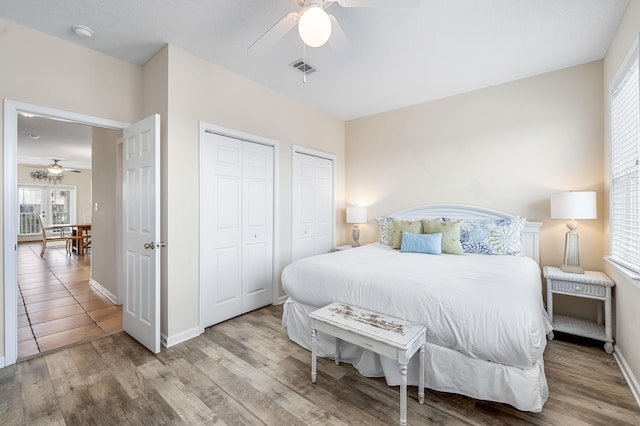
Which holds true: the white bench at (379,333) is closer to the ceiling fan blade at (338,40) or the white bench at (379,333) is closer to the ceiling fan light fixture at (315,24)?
the ceiling fan light fixture at (315,24)

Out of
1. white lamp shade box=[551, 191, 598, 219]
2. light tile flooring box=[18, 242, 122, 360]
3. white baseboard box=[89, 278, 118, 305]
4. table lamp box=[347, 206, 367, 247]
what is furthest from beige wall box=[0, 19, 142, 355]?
white lamp shade box=[551, 191, 598, 219]

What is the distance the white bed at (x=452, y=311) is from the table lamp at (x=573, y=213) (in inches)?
16.7

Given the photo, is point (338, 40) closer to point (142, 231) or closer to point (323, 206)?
point (142, 231)

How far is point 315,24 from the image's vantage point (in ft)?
5.40

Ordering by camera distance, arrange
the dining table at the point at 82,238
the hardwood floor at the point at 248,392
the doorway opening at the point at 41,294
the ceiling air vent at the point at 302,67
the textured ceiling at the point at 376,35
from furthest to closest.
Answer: the dining table at the point at 82,238
the ceiling air vent at the point at 302,67
the doorway opening at the point at 41,294
the textured ceiling at the point at 376,35
the hardwood floor at the point at 248,392

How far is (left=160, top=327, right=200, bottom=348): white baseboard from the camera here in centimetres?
267

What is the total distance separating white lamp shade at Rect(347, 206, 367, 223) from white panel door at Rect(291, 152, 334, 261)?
0.34 m

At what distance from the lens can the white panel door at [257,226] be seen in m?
3.45

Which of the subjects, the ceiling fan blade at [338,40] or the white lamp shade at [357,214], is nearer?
the ceiling fan blade at [338,40]

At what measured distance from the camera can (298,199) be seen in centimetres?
412

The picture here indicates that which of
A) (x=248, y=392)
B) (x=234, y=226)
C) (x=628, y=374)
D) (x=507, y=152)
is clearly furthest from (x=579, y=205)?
(x=234, y=226)

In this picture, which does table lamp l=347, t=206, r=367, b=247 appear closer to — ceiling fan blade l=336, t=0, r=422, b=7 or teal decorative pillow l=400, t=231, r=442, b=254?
teal decorative pillow l=400, t=231, r=442, b=254

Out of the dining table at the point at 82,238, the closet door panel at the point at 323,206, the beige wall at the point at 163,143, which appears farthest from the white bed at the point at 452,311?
the dining table at the point at 82,238

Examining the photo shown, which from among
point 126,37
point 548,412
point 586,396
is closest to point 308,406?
point 548,412
